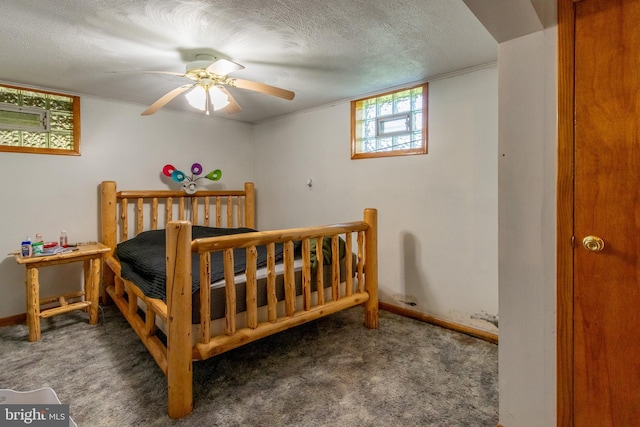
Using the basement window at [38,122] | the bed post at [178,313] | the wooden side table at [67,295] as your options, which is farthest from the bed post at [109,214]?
the bed post at [178,313]

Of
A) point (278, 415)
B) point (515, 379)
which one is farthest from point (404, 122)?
point (278, 415)

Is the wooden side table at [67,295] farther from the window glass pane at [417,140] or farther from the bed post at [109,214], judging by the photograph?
the window glass pane at [417,140]

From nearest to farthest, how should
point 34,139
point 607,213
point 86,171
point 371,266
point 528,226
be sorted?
point 607,213, point 528,226, point 371,266, point 34,139, point 86,171

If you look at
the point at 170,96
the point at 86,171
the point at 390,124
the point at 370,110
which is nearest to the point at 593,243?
the point at 390,124

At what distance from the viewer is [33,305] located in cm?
254

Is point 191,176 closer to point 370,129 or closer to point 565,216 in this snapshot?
point 370,129

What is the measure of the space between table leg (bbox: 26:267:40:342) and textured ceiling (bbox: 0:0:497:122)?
5.28ft

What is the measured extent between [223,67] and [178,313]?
1.46m

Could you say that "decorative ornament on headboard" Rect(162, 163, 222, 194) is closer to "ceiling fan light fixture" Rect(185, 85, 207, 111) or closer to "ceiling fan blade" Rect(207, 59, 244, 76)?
"ceiling fan light fixture" Rect(185, 85, 207, 111)

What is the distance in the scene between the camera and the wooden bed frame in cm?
168

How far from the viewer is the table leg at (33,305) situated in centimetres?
254

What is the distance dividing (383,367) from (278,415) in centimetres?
78

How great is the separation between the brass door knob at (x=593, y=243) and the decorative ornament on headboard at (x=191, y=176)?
3.54 meters

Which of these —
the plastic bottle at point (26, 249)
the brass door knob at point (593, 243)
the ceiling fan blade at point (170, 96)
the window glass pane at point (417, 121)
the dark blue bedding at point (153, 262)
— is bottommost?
the dark blue bedding at point (153, 262)
